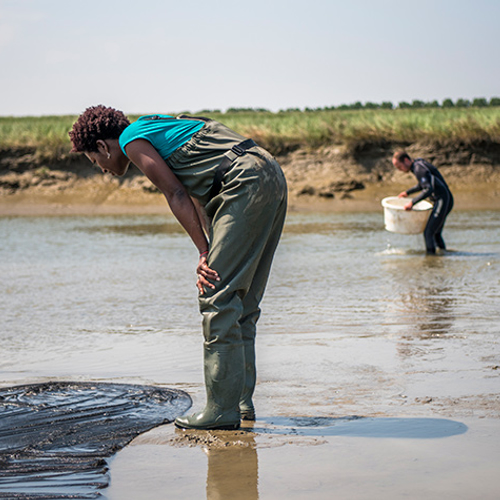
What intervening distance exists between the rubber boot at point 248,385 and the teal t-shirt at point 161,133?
0.98 metres

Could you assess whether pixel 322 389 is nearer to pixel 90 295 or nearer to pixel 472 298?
pixel 472 298

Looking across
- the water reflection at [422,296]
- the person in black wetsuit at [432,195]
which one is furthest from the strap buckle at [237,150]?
the person in black wetsuit at [432,195]

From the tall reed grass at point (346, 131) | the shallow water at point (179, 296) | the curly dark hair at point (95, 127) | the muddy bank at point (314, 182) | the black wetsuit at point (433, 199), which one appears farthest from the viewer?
the tall reed grass at point (346, 131)

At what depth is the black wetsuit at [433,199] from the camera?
431 inches

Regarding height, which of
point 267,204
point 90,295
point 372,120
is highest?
point 372,120

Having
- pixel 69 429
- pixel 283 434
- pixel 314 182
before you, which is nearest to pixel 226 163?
pixel 283 434

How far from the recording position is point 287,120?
81.0 feet

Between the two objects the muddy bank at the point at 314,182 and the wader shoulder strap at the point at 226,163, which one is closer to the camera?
the wader shoulder strap at the point at 226,163

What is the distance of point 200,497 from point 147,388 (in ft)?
4.90

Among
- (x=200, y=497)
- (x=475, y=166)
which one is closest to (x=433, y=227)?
(x=200, y=497)

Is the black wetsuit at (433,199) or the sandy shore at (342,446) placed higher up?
the black wetsuit at (433,199)

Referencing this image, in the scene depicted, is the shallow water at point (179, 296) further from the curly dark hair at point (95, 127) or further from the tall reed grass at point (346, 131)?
the tall reed grass at point (346, 131)

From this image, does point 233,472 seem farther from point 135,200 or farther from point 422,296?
point 135,200

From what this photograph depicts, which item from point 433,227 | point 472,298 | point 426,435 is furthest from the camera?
point 433,227
